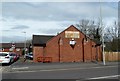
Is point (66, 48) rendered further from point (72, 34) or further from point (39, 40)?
point (39, 40)

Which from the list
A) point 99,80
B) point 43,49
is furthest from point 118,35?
point 99,80

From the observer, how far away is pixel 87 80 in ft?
51.2

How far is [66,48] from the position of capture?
162ft

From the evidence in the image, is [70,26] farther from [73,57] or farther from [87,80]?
[87,80]

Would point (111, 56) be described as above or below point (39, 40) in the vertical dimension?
below

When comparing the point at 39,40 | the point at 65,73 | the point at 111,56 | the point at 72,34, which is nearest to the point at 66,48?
the point at 72,34

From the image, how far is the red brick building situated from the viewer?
48.0m

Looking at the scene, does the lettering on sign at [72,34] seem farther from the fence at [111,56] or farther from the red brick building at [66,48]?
the fence at [111,56]

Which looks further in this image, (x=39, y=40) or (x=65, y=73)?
(x=39, y=40)

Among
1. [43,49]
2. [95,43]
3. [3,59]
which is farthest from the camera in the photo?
[95,43]

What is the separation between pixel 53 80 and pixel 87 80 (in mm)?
1988

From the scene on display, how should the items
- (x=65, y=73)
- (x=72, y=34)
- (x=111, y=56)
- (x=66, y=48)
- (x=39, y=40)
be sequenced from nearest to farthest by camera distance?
1. (x=65, y=73)
2. (x=66, y=48)
3. (x=39, y=40)
4. (x=72, y=34)
5. (x=111, y=56)

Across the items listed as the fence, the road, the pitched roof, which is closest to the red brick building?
the pitched roof

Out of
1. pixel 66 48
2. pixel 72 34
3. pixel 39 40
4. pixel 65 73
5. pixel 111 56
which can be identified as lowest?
pixel 65 73
